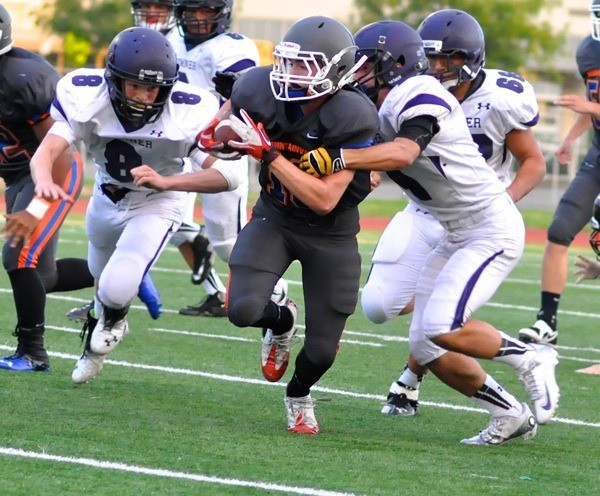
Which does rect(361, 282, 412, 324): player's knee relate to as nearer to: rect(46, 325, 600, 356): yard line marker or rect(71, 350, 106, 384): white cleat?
rect(71, 350, 106, 384): white cleat

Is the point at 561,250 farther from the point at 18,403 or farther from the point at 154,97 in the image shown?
the point at 18,403

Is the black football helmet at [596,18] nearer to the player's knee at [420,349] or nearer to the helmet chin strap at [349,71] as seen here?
the helmet chin strap at [349,71]

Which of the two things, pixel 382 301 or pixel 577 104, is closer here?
pixel 382 301

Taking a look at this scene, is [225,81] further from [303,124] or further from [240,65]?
[240,65]

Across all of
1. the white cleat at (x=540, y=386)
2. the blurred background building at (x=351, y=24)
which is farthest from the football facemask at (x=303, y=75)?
the blurred background building at (x=351, y=24)

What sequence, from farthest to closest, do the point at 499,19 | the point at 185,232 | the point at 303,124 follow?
1. the point at 499,19
2. the point at 185,232
3. the point at 303,124

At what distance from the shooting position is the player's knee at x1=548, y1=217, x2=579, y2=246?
6.77m

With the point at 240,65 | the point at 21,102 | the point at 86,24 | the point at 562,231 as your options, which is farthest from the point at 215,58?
the point at 86,24

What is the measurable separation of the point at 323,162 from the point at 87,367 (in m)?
1.62

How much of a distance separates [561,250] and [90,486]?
12.7 feet

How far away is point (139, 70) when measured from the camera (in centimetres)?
489

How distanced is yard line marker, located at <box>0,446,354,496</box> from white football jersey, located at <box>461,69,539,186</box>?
2.13m

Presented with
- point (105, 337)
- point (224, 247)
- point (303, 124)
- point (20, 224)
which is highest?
point (303, 124)

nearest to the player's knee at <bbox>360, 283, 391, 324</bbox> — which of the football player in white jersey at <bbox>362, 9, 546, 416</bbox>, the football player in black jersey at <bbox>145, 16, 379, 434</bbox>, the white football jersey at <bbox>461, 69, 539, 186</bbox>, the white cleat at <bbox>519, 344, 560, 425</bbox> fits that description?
the football player in white jersey at <bbox>362, 9, 546, 416</bbox>
